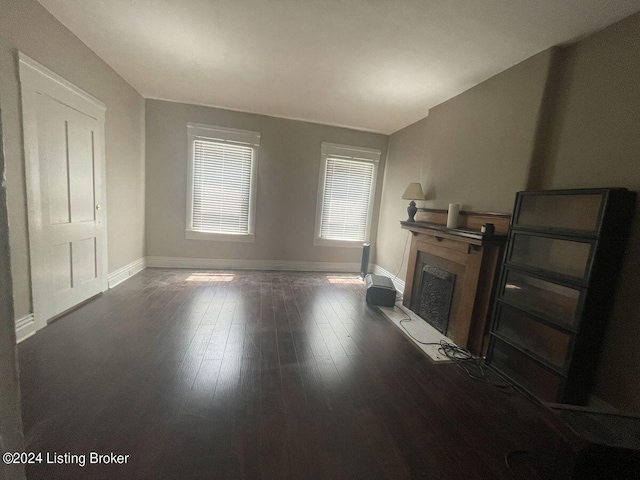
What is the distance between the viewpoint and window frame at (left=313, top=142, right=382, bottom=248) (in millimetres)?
4883

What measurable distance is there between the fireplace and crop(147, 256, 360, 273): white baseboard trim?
213 centimetres

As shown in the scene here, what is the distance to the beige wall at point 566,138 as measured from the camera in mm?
1715

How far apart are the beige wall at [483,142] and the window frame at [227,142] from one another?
107 inches

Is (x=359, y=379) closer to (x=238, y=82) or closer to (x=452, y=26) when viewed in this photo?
(x=452, y=26)

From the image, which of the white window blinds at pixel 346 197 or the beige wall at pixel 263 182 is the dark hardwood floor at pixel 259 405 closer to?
the beige wall at pixel 263 182

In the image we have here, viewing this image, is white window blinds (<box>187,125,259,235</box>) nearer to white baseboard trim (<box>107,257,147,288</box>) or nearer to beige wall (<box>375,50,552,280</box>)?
white baseboard trim (<box>107,257,147,288</box>)

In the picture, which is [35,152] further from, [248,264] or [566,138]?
[566,138]

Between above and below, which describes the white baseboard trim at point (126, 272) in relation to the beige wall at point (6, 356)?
below

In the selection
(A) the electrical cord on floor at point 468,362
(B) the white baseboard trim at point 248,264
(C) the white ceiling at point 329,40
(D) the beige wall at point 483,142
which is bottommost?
(A) the electrical cord on floor at point 468,362

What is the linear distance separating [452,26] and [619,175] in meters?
1.65

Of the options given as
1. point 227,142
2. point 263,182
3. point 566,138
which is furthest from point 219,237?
point 566,138

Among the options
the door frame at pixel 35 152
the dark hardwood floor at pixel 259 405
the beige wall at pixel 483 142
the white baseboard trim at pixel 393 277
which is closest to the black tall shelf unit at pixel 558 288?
the dark hardwood floor at pixel 259 405

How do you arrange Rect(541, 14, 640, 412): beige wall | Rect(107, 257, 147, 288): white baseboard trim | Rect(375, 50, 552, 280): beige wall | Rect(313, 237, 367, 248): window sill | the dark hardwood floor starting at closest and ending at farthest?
1. the dark hardwood floor
2. Rect(541, 14, 640, 412): beige wall
3. Rect(375, 50, 552, 280): beige wall
4. Rect(107, 257, 147, 288): white baseboard trim
5. Rect(313, 237, 367, 248): window sill

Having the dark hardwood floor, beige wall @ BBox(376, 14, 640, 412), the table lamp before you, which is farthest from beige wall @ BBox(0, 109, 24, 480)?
the table lamp
